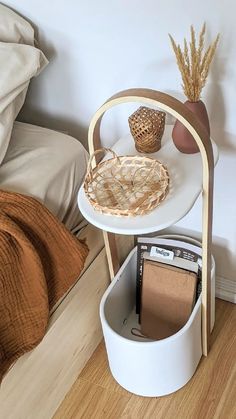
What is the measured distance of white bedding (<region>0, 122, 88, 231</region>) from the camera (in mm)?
1358

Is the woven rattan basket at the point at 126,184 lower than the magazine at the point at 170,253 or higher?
higher

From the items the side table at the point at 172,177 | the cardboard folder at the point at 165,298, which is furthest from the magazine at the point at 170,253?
the side table at the point at 172,177

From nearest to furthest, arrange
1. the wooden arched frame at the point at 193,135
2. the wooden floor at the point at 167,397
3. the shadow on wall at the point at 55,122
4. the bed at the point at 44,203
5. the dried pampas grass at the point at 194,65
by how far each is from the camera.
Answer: the wooden arched frame at the point at 193,135 → the dried pampas grass at the point at 194,65 → the bed at the point at 44,203 → the wooden floor at the point at 167,397 → the shadow on wall at the point at 55,122

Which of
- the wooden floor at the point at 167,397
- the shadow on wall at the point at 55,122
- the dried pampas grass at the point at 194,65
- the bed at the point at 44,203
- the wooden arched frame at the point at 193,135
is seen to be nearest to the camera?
the wooden arched frame at the point at 193,135

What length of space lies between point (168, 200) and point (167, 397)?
0.61 m

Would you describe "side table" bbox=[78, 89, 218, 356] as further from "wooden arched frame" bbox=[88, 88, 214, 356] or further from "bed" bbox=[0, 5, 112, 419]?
"bed" bbox=[0, 5, 112, 419]

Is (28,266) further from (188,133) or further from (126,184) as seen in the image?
(188,133)

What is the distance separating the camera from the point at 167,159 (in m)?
1.32

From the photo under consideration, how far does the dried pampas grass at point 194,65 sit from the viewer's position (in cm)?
122

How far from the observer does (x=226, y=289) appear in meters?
1.73

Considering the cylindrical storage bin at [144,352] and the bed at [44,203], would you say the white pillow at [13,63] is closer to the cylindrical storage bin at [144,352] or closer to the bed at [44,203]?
the bed at [44,203]

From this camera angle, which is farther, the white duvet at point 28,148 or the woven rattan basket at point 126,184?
the white duvet at point 28,148

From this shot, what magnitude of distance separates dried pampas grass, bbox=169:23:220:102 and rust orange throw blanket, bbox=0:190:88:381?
42cm

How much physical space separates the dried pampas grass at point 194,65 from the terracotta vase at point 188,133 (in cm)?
2
